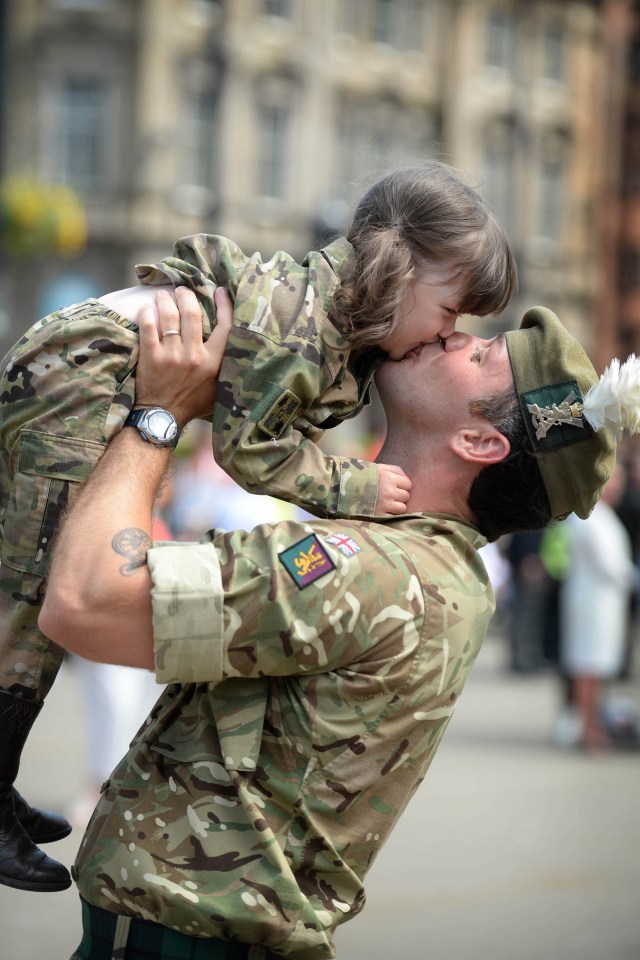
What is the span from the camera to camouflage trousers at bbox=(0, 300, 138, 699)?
255 centimetres

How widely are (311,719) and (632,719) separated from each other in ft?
28.0

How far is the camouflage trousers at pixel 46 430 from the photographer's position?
2.55 m

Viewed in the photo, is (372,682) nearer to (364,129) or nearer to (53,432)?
(53,432)

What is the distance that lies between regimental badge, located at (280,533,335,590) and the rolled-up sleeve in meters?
0.12

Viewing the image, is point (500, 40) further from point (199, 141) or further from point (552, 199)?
point (199, 141)

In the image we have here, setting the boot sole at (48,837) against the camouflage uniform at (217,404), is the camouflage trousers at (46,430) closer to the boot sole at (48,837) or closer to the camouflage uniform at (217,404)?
the camouflage uniform at (217,404)

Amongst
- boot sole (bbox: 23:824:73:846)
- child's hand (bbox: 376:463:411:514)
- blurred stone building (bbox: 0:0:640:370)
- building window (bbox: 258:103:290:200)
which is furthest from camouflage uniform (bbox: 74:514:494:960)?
building window (bbox: 258:103:290:200)

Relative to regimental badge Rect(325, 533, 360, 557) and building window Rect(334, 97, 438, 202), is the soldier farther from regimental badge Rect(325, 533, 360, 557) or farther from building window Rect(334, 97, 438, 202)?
building window Rect(334, 97, 438, 202)

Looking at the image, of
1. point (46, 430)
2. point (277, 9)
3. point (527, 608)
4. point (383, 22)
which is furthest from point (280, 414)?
point (383, 22)

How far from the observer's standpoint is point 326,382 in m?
2.60

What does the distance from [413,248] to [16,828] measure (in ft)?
4.41

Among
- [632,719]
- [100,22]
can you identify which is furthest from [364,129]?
[632,719]

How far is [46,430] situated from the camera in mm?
2564

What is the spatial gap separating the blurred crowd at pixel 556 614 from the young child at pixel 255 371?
12.6ft
